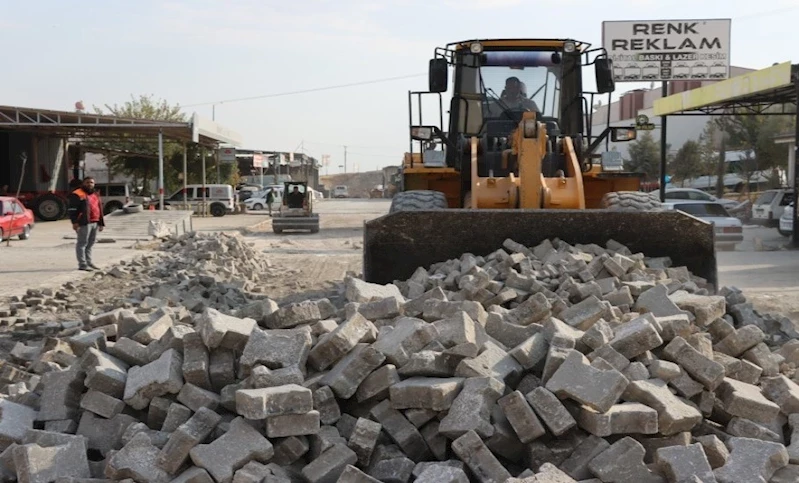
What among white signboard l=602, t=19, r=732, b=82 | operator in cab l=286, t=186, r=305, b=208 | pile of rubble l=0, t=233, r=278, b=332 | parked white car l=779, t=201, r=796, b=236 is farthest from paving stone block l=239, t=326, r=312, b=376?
white signboard l=602, t=19, r=732, b=82

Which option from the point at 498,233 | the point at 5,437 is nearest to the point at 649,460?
the point at 5,437

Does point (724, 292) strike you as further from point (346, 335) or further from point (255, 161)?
point (255, 161)

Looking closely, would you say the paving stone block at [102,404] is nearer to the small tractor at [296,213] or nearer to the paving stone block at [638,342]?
the paving stone block at [638,342]

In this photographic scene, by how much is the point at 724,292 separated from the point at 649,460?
3639 millimetres

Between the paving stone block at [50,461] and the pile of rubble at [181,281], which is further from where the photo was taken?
the pile of rubble at [181,281]

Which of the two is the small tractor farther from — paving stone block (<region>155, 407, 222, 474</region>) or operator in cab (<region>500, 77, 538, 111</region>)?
paving stone block (<region>155, 407, 222, 474</region>)

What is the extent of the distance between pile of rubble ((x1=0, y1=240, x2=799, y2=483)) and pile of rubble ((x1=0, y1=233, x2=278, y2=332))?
3.72 metres

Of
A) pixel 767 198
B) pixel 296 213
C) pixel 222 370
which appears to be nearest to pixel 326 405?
pixel 222 370

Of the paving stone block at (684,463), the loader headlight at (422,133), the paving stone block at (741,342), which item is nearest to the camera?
the paving stone block at (684,463)

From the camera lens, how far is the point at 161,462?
176 inches

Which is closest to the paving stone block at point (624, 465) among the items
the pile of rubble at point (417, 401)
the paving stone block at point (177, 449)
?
the pile of rubble at point (417, 401)

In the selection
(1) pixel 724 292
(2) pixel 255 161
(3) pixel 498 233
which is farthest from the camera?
(2) pixel 255 161

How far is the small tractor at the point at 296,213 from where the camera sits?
28531 millimetres

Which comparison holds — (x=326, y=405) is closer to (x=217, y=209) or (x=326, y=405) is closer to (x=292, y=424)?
(x=292, y=424)
